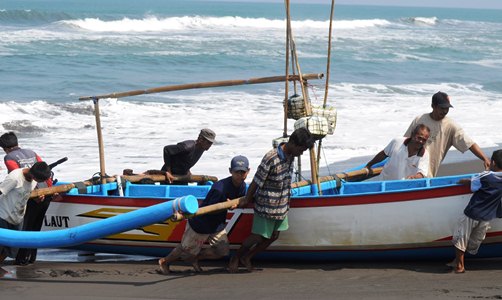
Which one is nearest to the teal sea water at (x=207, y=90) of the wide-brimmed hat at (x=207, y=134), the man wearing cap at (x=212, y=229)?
the wide-brimmed hat at (x=207, y=134)

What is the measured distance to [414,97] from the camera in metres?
23.6

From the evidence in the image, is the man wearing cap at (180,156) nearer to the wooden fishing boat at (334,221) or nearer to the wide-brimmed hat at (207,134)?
the wide-brimmed hat at (207,134)

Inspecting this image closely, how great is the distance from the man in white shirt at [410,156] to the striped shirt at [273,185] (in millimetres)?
1411

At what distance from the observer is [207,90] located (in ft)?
77.4

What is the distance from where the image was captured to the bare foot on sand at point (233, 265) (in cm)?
760

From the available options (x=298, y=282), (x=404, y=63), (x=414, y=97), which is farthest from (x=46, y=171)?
(x=404, y=63)

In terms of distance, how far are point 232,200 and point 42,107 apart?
13452mm

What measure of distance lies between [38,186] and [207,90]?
15655mm

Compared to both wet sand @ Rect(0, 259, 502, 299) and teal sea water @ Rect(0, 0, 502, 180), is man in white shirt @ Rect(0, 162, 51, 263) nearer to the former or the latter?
wet sand @ Rect(0, 259, 502, 299)

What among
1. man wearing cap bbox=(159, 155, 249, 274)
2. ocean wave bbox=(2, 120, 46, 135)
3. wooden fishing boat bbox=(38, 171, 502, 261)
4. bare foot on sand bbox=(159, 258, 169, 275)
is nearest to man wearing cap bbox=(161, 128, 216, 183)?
wooden fishing boat bbox=(38, 171, 502, 261)

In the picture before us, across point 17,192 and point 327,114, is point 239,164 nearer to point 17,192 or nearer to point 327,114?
point 327,114

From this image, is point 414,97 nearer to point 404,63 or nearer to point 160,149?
point 160,149

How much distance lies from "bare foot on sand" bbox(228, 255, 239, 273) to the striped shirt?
1.87 ft

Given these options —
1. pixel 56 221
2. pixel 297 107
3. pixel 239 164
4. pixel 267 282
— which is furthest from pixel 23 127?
pixel 267 282
